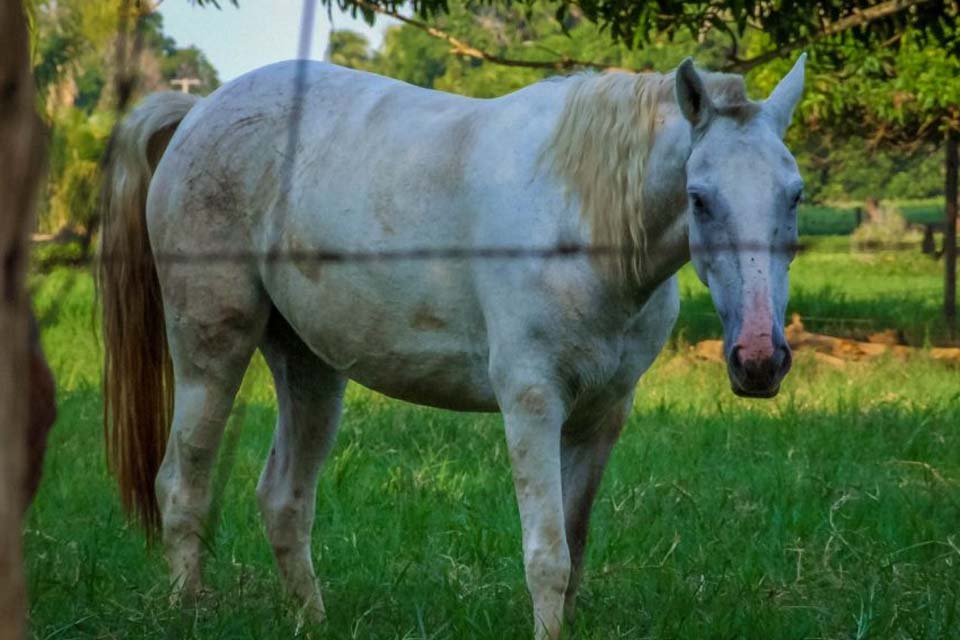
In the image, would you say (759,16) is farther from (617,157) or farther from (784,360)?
(784,360)

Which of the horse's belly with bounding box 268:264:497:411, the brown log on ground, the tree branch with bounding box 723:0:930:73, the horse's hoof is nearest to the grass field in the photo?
the horse's hoof

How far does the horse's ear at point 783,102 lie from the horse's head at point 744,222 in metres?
0.01

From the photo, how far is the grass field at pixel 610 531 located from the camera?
4.26 meters

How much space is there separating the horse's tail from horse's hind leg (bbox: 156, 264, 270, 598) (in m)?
0.21

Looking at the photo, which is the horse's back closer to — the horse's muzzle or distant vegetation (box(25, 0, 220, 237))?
the horse's muzzle

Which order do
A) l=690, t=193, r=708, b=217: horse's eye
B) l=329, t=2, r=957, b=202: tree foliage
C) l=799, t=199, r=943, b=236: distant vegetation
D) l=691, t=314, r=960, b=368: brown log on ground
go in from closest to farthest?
l=690, t=193, r=708, b=217: horse's eye < l=691, t=314, r=960, b=368: brown log on ground < l=329, t=2, r=957, b=202: tree foliage < l=799, t=199, r=943, b=236: distant vegetation

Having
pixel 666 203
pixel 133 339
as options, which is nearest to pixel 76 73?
pixel 666 203

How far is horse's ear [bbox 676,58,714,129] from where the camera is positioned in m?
3.73

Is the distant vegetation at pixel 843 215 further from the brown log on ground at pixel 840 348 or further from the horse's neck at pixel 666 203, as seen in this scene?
the horse's neck at pixel 666 203

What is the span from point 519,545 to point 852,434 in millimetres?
2844

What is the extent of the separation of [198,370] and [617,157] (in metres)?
1.69

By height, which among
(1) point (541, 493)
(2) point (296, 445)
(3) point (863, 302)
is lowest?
(3) point (863, 302)

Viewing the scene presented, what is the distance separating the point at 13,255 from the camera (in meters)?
1.29

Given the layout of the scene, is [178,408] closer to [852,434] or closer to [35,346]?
[35,346]
